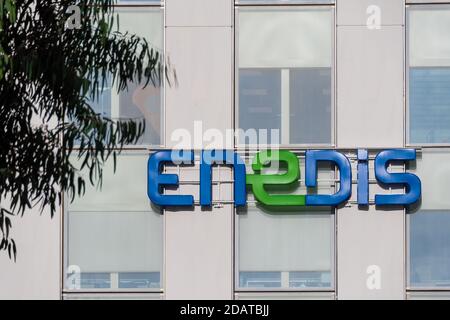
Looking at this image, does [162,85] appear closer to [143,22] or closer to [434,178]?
[143,22]

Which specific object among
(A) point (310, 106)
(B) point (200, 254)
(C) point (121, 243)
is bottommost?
(B) point (200, 254)

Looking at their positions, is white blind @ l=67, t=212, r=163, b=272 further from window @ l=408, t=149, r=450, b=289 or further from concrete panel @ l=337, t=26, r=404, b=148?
window @ l=408, t=149, r=450, b=289

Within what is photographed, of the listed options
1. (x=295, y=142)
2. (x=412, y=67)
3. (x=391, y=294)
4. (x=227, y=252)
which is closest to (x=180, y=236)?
(x=227, y=252)

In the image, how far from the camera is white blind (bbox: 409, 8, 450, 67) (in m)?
15.9

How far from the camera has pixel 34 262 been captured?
1587cm

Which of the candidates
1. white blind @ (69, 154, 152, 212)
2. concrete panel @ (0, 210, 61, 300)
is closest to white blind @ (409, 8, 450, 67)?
white blind @ (69, 154, 152, 212)

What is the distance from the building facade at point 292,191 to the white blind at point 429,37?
14 mm

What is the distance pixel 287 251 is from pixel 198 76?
277 centimetres

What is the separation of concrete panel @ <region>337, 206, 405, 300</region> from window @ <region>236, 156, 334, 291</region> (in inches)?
6.8

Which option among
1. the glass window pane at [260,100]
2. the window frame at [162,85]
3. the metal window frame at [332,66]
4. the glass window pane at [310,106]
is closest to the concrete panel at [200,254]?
the window frame at [162,85]

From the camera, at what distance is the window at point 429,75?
15.8 meters

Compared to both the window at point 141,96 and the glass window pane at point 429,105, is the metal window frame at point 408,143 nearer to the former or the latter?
the glass window pane at point 429,105

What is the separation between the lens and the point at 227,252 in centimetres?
1577

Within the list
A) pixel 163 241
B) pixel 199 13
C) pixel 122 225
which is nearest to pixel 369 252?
pixel 163 241
